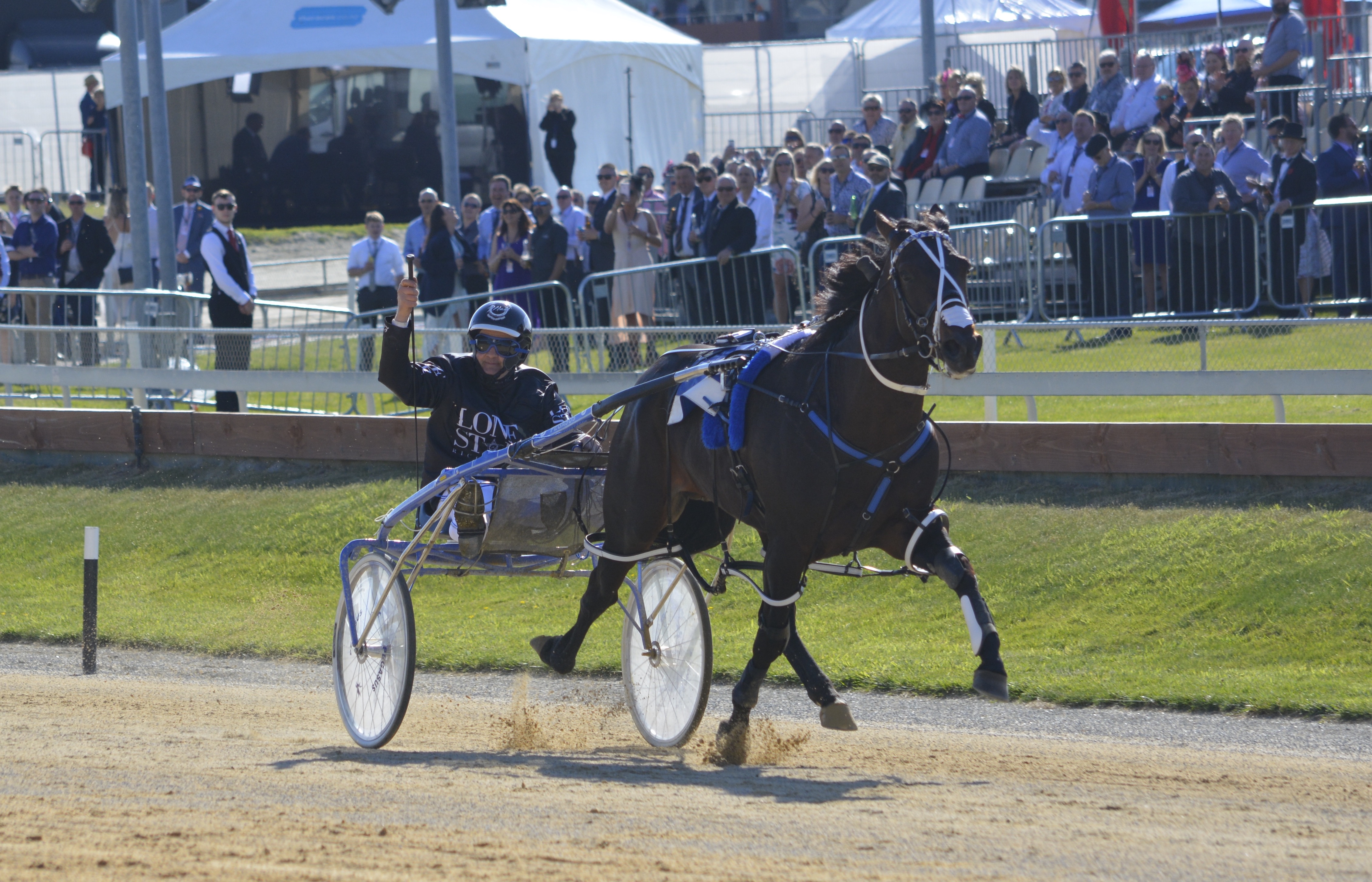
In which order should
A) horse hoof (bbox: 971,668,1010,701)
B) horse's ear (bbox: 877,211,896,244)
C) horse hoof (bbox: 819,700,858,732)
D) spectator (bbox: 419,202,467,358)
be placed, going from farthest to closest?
spectator (bbox: 419,202,467,358)
horse hoof (bbox: 819,700,858,732)
horse's ear (bbox: 877,211,896,244)
horse hoof (bbox: 971,668,1010,701)

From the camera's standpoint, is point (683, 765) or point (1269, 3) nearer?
point (683, 765)

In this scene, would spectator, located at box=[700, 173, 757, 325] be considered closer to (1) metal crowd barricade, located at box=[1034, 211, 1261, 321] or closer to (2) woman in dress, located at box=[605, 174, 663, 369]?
(2) woman in dress, located at box=[605, 174, 663, 369]

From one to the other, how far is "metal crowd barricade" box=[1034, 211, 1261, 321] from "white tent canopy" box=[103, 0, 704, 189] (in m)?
9.77

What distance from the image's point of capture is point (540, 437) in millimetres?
6465

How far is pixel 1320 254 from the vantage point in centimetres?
1270

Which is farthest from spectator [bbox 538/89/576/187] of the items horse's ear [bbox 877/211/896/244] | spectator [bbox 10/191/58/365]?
horse's ear [bbox 877/211/896/244]

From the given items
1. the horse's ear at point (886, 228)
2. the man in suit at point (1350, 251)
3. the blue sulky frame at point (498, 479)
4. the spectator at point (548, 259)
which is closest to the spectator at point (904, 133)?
the spectator at point (548, 259)

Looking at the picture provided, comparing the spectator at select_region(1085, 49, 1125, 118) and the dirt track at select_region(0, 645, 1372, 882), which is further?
the spectator at select_region(1085, 49, 1125, 118)

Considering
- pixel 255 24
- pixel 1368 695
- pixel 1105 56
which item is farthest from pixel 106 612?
pixel 255 24

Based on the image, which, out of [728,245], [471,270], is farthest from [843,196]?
[471,270]

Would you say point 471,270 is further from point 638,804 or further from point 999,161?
point 638,804

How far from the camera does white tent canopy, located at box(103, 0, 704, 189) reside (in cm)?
2095

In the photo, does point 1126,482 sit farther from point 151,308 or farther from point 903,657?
point 151,308

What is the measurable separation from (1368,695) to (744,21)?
39859 millimetres
